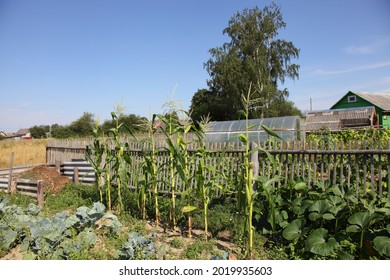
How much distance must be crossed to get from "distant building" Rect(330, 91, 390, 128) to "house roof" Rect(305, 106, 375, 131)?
2768 mm

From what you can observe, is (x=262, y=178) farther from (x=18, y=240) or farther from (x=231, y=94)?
(x=231, y=94)

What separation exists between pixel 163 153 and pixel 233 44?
18.1m

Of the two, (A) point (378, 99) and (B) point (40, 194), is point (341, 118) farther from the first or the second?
(B) point (40, 194)

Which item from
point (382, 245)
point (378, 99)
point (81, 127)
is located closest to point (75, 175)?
point (382, 245)

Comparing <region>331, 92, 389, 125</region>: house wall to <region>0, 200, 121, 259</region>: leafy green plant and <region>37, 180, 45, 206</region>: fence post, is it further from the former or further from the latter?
<region>0, 200, 121, 259</region>: leafy green plant

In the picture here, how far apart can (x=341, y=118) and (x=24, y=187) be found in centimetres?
2439

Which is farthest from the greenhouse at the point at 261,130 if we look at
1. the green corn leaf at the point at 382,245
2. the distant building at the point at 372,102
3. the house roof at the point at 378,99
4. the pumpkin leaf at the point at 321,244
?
the house roof at the point at 378,99

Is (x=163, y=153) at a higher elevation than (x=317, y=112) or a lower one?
lower

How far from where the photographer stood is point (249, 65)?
67.0 ft

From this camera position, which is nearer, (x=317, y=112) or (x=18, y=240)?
(x=18, y=240)

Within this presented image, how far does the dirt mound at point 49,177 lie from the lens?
24.6 ft

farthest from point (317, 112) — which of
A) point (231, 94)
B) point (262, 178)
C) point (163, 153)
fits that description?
point (262, 178)
